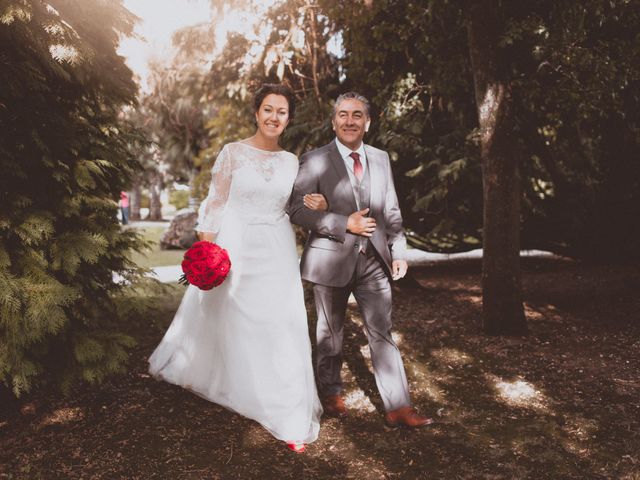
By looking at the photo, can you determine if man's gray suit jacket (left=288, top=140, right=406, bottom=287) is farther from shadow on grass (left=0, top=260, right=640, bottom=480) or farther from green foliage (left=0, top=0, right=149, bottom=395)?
green foliage (left=0, top=0, right=149, bottom=395)

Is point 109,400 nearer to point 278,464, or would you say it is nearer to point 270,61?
point 278,464

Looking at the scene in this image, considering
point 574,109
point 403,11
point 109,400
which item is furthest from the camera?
point 403,11

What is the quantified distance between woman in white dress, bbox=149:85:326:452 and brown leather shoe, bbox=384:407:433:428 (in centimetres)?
54

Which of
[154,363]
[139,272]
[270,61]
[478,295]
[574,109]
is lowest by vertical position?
[478,295]

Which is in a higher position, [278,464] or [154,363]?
[154,363]

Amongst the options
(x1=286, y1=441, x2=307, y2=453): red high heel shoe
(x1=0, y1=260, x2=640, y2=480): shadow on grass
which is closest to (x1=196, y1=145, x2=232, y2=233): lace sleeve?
(x1=0, y1=260, x2=640, y2=480): shadow on grass

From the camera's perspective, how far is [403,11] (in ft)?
25.9

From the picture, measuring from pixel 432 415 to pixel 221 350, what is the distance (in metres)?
1.71

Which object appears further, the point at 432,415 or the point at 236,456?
the point at 432,415

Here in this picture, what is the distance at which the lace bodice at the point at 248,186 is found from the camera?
13.5 feet

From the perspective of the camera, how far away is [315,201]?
3961mm

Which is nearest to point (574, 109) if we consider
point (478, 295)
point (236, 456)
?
point (478, 295)

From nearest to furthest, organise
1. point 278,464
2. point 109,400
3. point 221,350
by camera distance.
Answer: point 278,464 < point 221,350 < point 109,400

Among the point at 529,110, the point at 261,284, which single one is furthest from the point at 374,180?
the point at 529,110
